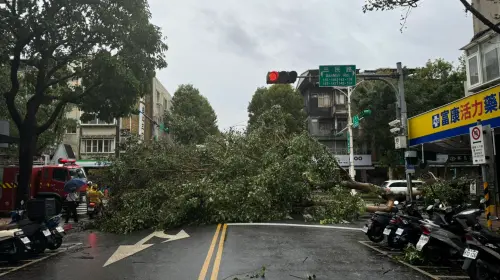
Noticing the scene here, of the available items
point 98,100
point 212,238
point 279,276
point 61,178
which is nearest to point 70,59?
point 98,100

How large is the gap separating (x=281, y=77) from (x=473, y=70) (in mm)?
8612

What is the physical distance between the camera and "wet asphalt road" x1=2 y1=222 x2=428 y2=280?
7699 mm

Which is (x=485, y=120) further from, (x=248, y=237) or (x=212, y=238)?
(x=212, y=238)

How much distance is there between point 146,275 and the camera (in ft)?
24.9

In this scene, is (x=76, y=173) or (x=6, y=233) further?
(x=76, y=173)

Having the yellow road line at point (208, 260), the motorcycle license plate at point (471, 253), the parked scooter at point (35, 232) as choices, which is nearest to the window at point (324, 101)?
the yellow road line at point (208, 260)

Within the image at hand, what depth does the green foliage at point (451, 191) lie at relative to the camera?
17.5 metres

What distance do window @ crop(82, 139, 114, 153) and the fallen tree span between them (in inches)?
1030

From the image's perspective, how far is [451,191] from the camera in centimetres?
→ 1789

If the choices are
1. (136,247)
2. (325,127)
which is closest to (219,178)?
(136,247)

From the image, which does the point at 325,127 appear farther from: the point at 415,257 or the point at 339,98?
the point at 415,257

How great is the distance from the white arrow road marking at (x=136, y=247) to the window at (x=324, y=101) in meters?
35.4

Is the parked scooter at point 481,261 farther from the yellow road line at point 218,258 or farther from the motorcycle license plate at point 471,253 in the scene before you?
the yellow road line at point 218,258

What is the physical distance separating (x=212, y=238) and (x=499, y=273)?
22.1 ft
